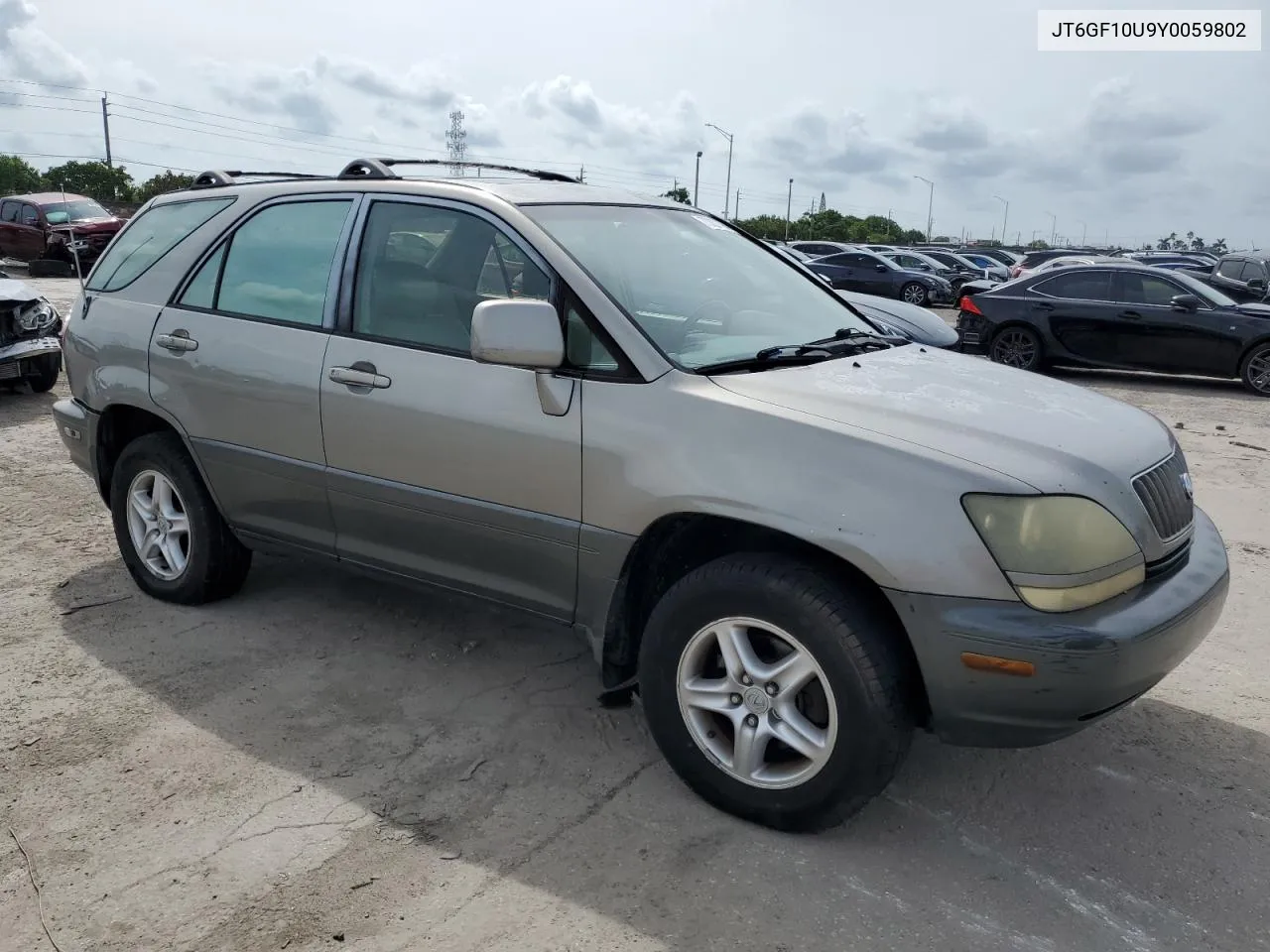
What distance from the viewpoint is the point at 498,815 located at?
3037mm

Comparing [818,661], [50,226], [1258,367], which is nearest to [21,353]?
[818,661]

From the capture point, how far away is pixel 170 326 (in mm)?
4262

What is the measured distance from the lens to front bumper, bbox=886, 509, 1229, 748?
100 inches

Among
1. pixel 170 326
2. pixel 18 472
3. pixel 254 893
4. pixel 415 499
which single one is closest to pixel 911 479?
pixel 415 499

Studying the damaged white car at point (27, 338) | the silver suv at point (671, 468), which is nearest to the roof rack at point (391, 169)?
the silver suv at point (671, 468)

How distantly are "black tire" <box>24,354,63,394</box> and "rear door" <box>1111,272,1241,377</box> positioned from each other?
11.1m

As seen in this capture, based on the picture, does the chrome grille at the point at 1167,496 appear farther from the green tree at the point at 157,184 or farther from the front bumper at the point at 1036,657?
the green tree at the point at 157,184

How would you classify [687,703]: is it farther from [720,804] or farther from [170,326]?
[170,326]

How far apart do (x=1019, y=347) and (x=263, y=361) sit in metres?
10.8

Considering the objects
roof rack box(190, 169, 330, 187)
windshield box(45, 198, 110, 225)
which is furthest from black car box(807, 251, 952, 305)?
roof rack box(190, 169, 330, 187)

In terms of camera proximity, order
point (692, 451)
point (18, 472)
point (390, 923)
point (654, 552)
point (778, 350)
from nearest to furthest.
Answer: point (390, 923), point (692, 451), point (654, 552), point (778, 350), point (18, 472)

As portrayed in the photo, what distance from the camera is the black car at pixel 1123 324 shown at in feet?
38.7

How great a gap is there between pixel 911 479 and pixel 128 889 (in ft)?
7.35

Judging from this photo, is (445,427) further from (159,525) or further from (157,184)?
(157,184)
